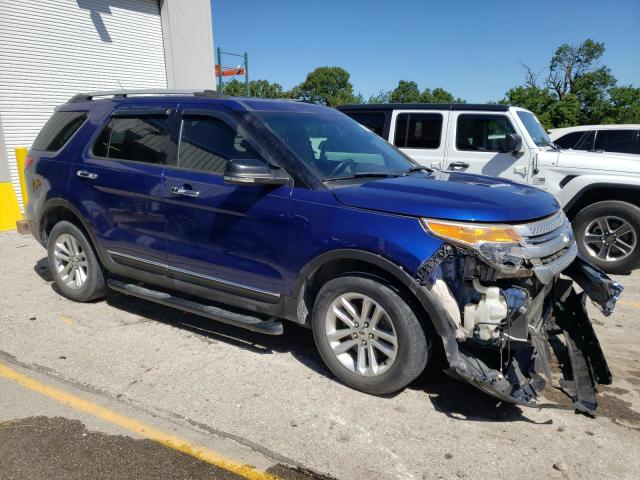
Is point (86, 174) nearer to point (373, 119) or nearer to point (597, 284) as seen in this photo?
point (597, 284)

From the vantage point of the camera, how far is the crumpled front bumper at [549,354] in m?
2.89

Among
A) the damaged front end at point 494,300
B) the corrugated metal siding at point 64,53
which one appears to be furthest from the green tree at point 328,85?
the damaged front end at point 494,300

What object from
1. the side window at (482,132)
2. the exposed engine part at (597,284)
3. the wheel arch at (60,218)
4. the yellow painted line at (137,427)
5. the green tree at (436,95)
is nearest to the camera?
the yellow painted line at (137,427)

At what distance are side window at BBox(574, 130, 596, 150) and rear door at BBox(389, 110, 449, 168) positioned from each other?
5024 millimetres

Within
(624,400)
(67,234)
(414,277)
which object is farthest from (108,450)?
(624,400)

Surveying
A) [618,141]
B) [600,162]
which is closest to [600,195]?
[600,162]

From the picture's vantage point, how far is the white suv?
611 centimetres

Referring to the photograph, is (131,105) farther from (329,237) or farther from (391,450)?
(391,450)

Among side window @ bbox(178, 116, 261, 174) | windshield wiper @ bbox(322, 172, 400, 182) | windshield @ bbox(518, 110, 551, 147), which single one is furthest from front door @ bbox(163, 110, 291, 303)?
windshield @ bbox(518, 110, 551, 147)

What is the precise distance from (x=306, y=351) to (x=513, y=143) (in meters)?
4.23

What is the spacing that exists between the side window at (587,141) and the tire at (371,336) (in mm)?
9235

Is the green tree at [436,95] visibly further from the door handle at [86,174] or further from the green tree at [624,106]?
the door handle at [86,174]

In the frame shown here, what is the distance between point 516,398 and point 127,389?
2.49 metres

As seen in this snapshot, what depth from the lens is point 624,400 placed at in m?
3.31
